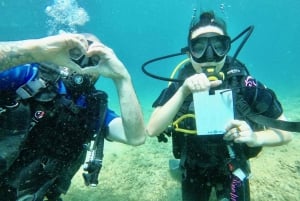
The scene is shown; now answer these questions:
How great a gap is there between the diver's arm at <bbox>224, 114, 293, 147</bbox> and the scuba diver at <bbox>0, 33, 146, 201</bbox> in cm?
84

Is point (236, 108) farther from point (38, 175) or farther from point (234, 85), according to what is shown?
point (38, 175)

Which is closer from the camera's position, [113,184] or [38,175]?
[38,175]

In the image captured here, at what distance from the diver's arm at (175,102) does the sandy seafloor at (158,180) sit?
1556mm

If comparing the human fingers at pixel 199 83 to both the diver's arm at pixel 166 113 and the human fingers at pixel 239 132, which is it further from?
the human fingers at pixel 239 132

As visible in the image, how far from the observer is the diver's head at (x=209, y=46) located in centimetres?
290

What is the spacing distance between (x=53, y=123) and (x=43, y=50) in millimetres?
880

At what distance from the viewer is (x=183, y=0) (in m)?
83.7

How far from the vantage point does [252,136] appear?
260cm

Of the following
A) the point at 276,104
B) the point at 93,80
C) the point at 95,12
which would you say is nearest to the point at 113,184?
the point at 93,80

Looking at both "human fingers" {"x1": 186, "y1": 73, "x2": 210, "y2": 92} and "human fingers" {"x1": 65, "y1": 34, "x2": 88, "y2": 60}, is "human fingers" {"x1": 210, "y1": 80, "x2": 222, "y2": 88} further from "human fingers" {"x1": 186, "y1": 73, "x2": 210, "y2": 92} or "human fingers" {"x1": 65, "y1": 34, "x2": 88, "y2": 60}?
"human fingers" {"x1": 65, "y1": 34, "x2": 88, "y2": 60}

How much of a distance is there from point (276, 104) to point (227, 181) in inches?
39.3

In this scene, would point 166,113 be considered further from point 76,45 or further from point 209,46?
point 76,45

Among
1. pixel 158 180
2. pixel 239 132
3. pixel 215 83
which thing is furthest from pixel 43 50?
pixel 158 180

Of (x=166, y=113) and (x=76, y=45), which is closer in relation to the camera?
(x=76, y=45)
